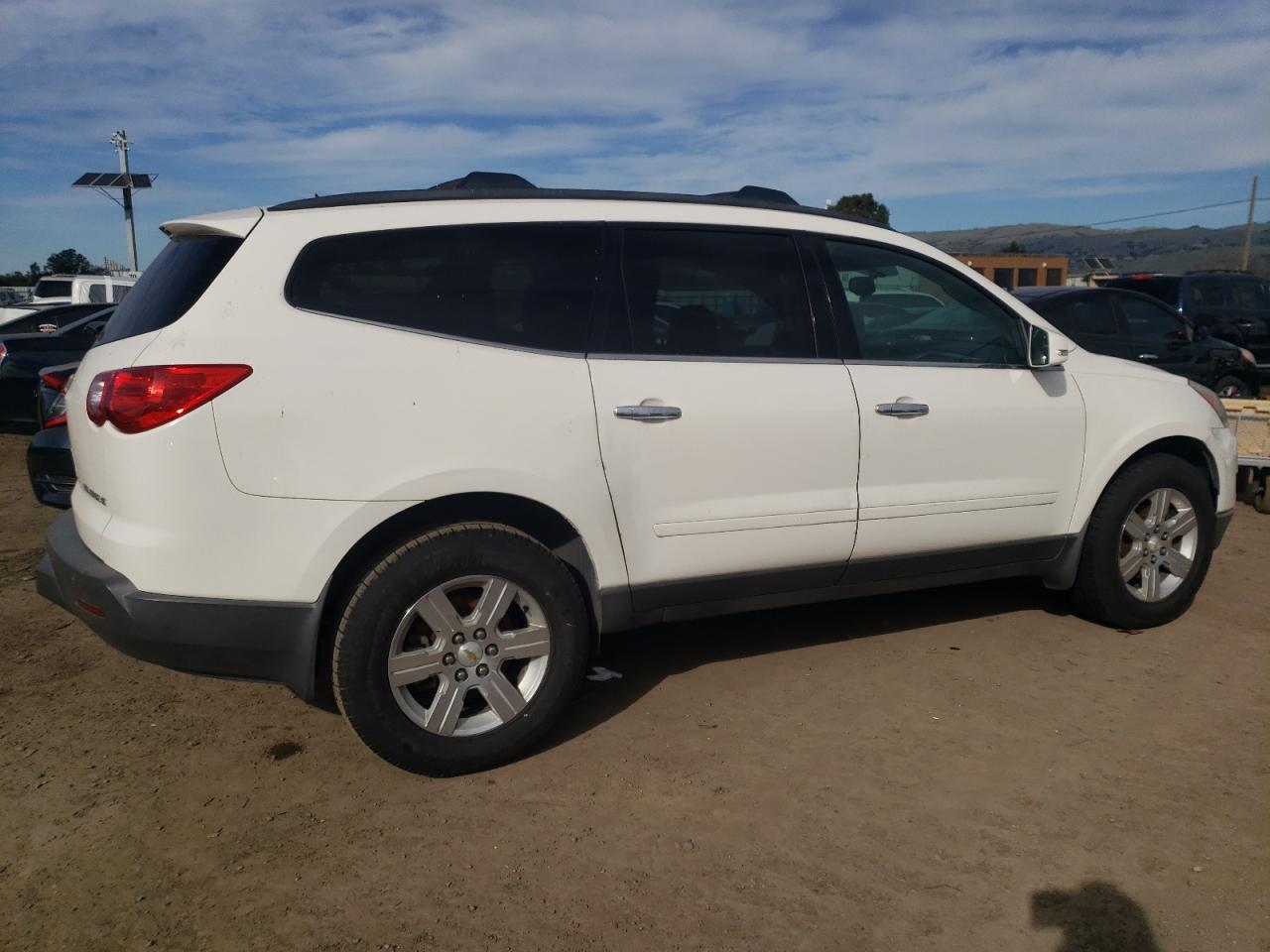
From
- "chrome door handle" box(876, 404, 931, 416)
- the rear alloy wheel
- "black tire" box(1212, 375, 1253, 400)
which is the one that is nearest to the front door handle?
"chrome door handle" box(876, 404, 931, 416)

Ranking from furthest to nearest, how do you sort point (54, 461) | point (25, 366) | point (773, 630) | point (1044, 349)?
1. point (25, 366)
2. point (54, 461)
3. point (773, 630)
4. point (1044, 349)

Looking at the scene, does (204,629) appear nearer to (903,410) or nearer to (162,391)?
(162,391)

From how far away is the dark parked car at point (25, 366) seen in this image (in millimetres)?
10680

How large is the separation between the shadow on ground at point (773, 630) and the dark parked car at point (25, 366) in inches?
341

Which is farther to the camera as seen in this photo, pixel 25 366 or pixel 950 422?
pixel 25 366

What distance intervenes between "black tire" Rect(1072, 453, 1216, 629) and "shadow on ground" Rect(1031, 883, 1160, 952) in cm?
210

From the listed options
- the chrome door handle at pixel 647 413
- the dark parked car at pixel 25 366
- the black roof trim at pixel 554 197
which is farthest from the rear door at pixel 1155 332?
A: the dark parked car at pixel 25 366

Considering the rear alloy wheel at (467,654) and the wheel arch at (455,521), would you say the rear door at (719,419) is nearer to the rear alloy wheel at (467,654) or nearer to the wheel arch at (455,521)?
the wheel arch at (455,521)

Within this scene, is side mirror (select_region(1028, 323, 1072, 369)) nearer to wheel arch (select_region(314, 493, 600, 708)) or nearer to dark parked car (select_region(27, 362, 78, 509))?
wheel arch (select_region(314, 493, 600, 708))

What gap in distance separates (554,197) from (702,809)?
7.10 ft

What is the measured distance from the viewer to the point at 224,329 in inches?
120

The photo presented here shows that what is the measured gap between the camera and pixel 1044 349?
428 cm

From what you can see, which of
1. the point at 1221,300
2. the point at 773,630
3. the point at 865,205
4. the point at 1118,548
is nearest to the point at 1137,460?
the point at 1118,548

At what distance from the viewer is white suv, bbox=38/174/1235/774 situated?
303cm
